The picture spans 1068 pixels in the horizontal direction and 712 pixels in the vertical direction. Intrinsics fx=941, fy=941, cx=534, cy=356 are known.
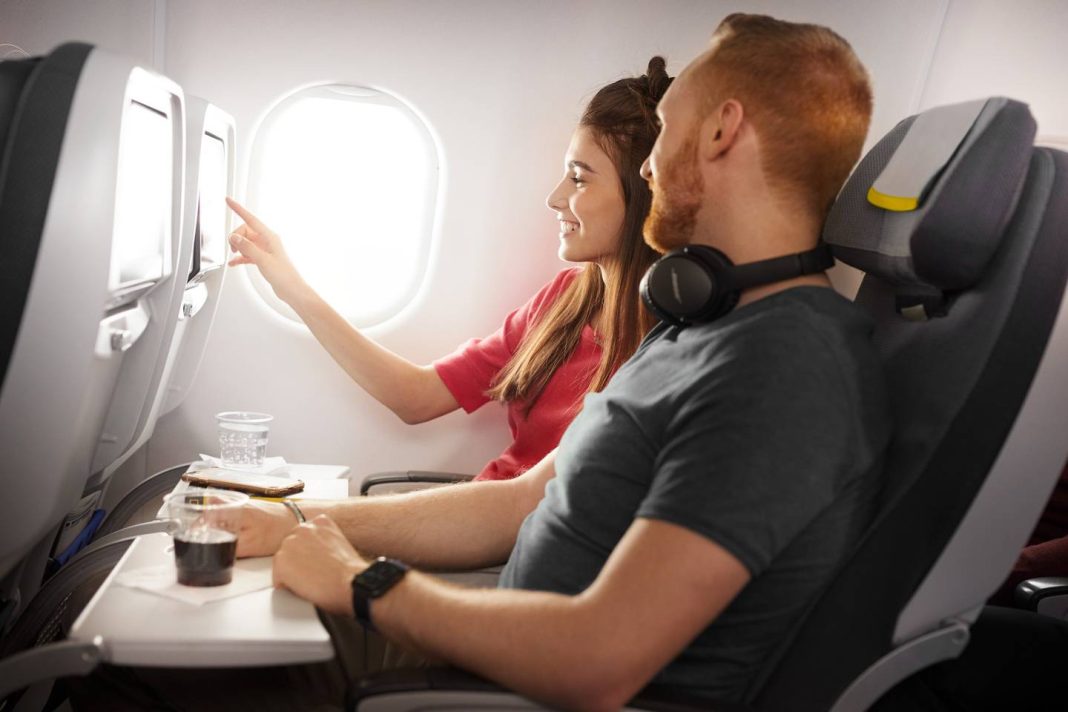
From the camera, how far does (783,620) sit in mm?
1357

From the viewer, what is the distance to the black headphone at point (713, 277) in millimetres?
1486

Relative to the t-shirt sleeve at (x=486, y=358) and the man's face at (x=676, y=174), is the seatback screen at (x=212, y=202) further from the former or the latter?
the man's face at (x=676, y=174)

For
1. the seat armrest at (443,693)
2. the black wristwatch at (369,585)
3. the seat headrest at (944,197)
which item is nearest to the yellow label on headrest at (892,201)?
the seat headrest at (944,197)

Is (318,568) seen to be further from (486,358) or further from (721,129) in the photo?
(486,358)

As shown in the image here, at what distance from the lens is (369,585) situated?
1.40m

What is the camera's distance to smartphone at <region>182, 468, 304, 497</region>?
79.4 inches

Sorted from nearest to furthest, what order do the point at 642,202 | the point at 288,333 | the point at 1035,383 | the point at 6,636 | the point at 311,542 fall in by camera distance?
the point at 1035,383
the point at 311,542
the point at 6,636
the point at 642,202
the point at 288,333

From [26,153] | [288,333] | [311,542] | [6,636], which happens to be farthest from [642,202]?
[6,636]

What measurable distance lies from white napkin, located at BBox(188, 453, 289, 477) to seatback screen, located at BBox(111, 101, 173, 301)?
25.1 inches

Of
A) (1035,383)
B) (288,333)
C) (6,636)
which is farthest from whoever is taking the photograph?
(288,333)

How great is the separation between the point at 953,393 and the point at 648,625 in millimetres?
548

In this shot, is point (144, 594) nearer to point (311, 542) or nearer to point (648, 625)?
point (311, 542)

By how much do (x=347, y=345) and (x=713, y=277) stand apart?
143cm

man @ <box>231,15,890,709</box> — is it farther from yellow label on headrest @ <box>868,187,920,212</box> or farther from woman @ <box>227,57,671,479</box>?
woman @ <box>227,57,671,479</box>
